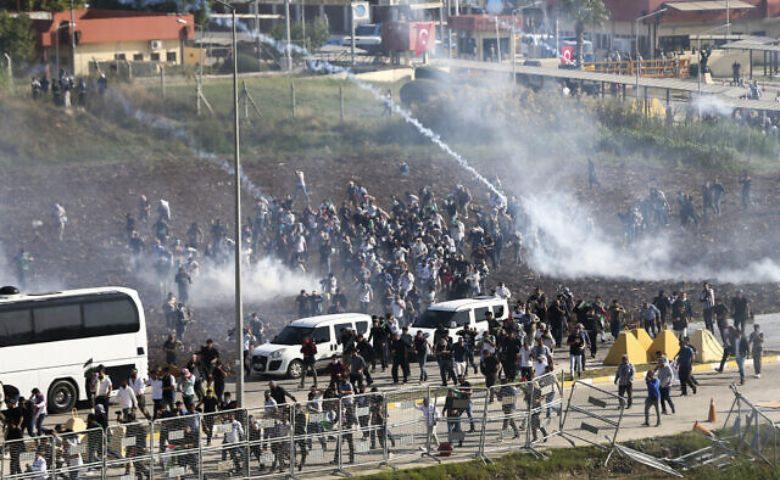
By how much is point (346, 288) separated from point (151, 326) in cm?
670

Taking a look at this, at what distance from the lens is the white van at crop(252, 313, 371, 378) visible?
34.1 m

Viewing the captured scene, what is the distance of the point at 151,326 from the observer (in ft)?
135

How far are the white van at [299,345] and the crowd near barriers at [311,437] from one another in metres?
6.85

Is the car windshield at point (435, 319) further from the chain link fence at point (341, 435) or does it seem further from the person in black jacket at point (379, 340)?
the chain link fence at point (341, 435)

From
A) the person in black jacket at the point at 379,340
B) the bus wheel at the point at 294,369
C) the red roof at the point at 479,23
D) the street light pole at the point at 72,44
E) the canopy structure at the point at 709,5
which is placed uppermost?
the canopy structure at the point at 709,5

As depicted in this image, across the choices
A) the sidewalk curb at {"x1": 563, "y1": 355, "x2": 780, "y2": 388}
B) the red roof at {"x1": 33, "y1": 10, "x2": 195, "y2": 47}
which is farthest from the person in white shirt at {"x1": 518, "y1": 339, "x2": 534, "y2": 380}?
the red roof at {"x1": 33, "y1": 10, "x2": 195, "y2": 47}

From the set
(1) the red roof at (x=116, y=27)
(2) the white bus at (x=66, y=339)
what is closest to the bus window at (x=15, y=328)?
(2) the white bus at (x=66, y=339)

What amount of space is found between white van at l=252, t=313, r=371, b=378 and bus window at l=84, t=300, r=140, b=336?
3094 mm

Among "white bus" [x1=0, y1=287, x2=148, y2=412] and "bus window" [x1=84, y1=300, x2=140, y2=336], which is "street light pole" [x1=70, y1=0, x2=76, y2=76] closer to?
"bus window" [x1=84, y1=300, x2=140, y2=336]

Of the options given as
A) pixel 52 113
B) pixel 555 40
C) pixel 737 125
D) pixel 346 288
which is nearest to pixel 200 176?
pixel 52 113

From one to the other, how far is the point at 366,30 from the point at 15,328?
2925 inches

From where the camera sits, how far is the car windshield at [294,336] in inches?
1358

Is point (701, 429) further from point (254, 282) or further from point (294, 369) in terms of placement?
point (254, 282)

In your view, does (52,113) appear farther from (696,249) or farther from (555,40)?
(555,40)
